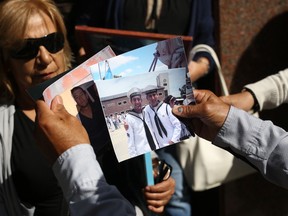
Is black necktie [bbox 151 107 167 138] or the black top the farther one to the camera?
the black top

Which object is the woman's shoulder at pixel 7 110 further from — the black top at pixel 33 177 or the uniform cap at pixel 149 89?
the uniform cap at pixel 149 89

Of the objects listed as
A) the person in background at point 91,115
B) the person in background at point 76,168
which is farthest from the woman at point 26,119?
the person in background at point 76,168

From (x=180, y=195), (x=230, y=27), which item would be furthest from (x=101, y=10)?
(x=180, y=195)

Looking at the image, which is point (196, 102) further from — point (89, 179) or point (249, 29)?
point (249, 29)

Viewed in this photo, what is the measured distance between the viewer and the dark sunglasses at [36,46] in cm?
190

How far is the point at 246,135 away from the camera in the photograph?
4.75ft

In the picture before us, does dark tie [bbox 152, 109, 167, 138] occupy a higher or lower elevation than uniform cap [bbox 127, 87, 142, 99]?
lower

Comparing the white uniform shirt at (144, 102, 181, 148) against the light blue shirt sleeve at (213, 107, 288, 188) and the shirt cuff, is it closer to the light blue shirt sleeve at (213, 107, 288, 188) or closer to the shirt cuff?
the light blue shirt sleeve at (213, 107, 288, 188)

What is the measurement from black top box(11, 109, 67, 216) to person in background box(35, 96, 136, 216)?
66 centimetres

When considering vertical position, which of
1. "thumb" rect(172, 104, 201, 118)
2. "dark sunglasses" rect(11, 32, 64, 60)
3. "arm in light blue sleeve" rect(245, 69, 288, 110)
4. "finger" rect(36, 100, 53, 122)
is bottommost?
"arm in light blue sleeve" rect(245, 69, 288, 110)

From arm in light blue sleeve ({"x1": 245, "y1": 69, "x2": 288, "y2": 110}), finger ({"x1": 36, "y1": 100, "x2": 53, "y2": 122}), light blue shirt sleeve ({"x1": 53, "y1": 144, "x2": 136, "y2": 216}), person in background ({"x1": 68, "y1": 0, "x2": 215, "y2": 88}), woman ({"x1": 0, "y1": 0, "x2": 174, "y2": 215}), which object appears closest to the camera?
light blue shirt sleeve ({"x1": 53, "y1": 144, "x2": 136, "y2": 216})

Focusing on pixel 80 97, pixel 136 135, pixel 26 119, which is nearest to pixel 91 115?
pixel 80 97

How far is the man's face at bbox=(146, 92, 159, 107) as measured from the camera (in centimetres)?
141

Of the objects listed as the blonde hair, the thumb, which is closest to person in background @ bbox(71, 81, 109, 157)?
the thumb
